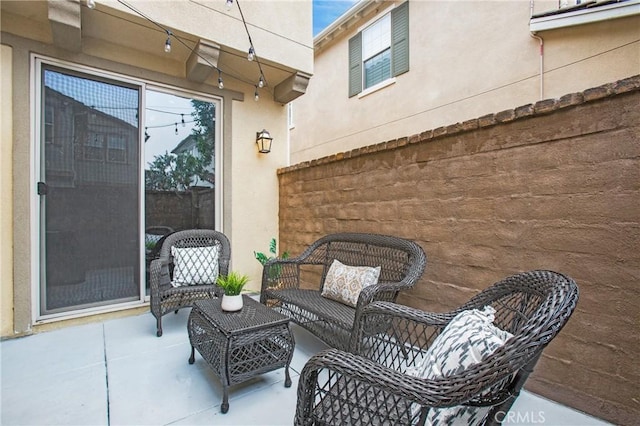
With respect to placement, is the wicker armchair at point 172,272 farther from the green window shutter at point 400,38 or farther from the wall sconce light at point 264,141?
the green window shutter at point 400,38

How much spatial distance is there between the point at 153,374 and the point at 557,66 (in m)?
5.41

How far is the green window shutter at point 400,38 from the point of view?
5523 millimetres

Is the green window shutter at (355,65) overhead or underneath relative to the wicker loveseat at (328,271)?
overhead

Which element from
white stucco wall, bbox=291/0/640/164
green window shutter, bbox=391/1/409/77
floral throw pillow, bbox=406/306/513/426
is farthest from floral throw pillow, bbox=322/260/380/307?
green window shutter, bbox=391/1/409/77

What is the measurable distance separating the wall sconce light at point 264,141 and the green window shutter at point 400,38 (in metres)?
2.99

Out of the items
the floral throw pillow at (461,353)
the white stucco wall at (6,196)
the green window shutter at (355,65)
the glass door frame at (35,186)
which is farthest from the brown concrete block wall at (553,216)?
the green window shutter at (355,65)

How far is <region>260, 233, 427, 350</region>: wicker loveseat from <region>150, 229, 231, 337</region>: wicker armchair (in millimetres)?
599

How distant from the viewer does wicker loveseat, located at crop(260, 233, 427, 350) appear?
87.7 inches

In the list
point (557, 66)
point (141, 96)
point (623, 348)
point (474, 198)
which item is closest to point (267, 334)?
point (474, 198)

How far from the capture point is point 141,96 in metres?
3.50

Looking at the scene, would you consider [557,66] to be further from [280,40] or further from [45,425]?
[45,425]

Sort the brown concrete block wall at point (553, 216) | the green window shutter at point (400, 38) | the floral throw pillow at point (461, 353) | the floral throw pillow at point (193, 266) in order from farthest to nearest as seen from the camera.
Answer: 1. the green window shutter at point (400, 38)
2. the floral throw pillow at point (193, 266)
3. the brown concrete block wall at point (553, 216)
4. the floral throw pillow at point (461, 353)

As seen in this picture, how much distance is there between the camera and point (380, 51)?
235 inches

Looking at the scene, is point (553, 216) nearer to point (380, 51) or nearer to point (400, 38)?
point (400, 38)
